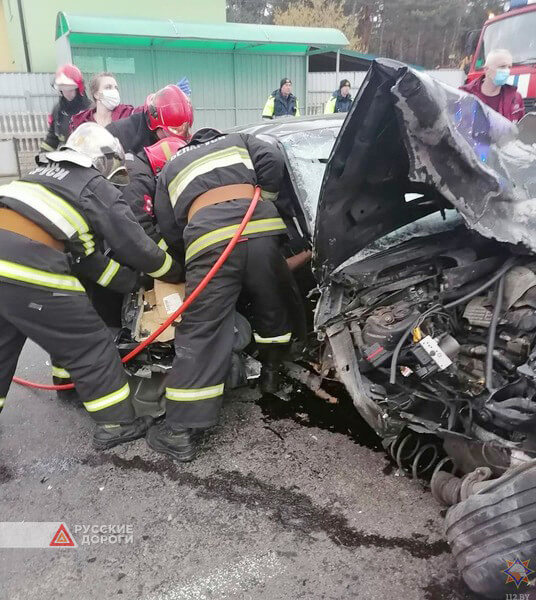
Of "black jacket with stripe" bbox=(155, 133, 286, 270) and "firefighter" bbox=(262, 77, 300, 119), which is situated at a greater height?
"black jacket with stripe" bbox=(155, 133, 286, 270)

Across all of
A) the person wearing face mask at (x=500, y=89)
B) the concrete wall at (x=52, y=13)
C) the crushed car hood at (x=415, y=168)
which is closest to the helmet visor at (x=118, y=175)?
the crushed car hood at (x=415, y=168)

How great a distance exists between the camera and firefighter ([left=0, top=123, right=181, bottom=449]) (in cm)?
245

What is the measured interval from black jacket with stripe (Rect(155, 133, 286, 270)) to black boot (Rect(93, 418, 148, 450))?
98cm

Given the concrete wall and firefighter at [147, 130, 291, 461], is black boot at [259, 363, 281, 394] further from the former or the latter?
the concrete wall

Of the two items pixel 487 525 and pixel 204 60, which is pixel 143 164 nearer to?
pixel 487 525

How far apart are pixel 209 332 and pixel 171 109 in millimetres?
1554

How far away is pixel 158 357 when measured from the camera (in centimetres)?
300

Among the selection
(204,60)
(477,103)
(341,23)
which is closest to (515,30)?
(477,103)

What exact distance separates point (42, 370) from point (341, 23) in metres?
29.0

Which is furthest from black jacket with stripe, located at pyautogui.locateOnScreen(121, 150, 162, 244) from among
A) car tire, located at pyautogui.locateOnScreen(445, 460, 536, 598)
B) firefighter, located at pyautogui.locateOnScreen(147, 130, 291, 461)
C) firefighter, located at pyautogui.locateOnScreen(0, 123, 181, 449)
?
car tire, located at pyautogui.locateOnScreen(445, 460, 536, 598)

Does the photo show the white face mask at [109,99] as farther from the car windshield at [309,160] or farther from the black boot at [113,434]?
the black boot at [113,434]

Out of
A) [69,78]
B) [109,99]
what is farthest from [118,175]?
[69,78]

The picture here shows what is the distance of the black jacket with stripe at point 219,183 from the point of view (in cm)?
262

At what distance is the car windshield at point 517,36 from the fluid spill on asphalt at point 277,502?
653cm
